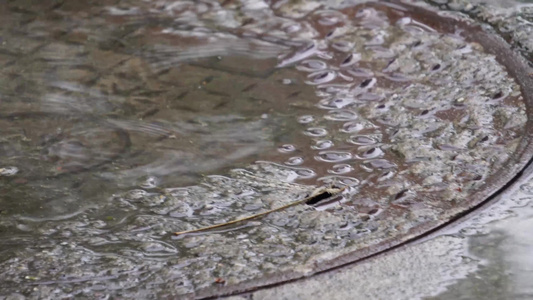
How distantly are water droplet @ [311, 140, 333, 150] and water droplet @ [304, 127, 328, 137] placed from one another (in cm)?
5

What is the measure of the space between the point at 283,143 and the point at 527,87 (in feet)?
2.89

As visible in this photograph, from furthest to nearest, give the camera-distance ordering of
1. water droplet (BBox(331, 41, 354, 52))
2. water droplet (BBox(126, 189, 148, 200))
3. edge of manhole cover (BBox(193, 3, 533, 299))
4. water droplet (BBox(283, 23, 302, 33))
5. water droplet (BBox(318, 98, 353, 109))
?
1. water droplet (BBox(283, 23, 302, 33))
2. water droplet (BBox(331, 41, 354, 52))
3. water droplet (BBox(318, 98, 353, 109))
4. water droplet (BBox(126, 189, 148, 200))
5. edge of manhole cover (BBox(193, 3, 533, 299))

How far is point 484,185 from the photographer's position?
79.7 inches

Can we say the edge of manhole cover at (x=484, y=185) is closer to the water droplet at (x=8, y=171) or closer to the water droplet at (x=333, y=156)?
the water droplet at (x=333, y=156)

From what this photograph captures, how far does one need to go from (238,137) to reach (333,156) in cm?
33

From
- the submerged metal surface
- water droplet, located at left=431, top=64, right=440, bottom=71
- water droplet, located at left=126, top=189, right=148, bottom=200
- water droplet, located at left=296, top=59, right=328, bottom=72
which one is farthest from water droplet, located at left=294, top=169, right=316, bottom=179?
water droplet, located at left=431, top=64, right=440, bottom=71

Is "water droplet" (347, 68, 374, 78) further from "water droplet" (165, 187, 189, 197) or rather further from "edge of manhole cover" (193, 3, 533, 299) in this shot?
"water droplet" (165, 187, 189, 197)

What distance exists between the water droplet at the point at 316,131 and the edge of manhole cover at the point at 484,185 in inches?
22.3

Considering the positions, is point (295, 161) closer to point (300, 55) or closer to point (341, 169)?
point (341, 169)

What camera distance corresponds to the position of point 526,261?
174 cm

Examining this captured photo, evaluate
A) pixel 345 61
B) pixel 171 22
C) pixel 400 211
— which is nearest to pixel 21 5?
pixel 171 22

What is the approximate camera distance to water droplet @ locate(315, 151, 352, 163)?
88.1 inches

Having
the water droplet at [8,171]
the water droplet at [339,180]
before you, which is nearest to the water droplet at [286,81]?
the water droplet at [339,180]

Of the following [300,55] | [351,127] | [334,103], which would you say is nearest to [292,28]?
[300,55]
